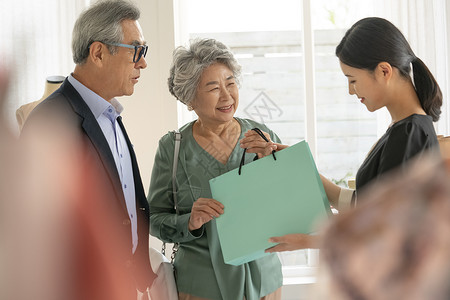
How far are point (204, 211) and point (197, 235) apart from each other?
0.16 m

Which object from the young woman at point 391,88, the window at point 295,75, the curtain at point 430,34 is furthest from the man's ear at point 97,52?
the curtain at point 430,34

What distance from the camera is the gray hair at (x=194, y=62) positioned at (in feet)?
6.79

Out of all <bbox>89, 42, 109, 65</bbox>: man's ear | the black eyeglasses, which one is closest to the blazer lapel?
<bbox>89, 42, 109, 65</bbox>: man's ear

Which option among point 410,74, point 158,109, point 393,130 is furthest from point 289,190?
point 158,109

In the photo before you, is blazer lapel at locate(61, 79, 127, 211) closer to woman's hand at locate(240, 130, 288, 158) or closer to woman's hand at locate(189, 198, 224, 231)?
woman's hand at locate(189, 198, 224, 231)

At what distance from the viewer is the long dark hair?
150 centimetres

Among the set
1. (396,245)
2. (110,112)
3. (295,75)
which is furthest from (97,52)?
(295,75)

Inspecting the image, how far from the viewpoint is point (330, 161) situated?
180 inches

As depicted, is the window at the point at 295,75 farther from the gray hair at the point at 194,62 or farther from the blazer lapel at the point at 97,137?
the blazer lapel at the point at 97,137

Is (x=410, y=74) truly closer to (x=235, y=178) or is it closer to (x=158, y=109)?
(x=235, y=178)

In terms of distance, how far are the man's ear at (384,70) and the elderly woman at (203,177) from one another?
67 cm

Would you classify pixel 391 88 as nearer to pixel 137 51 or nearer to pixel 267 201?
pixel 267 201

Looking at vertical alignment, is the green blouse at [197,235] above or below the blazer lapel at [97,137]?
below

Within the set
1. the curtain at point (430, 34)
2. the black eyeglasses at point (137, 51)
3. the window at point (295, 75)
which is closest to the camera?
the black eyeglasses at point (137, 51)
